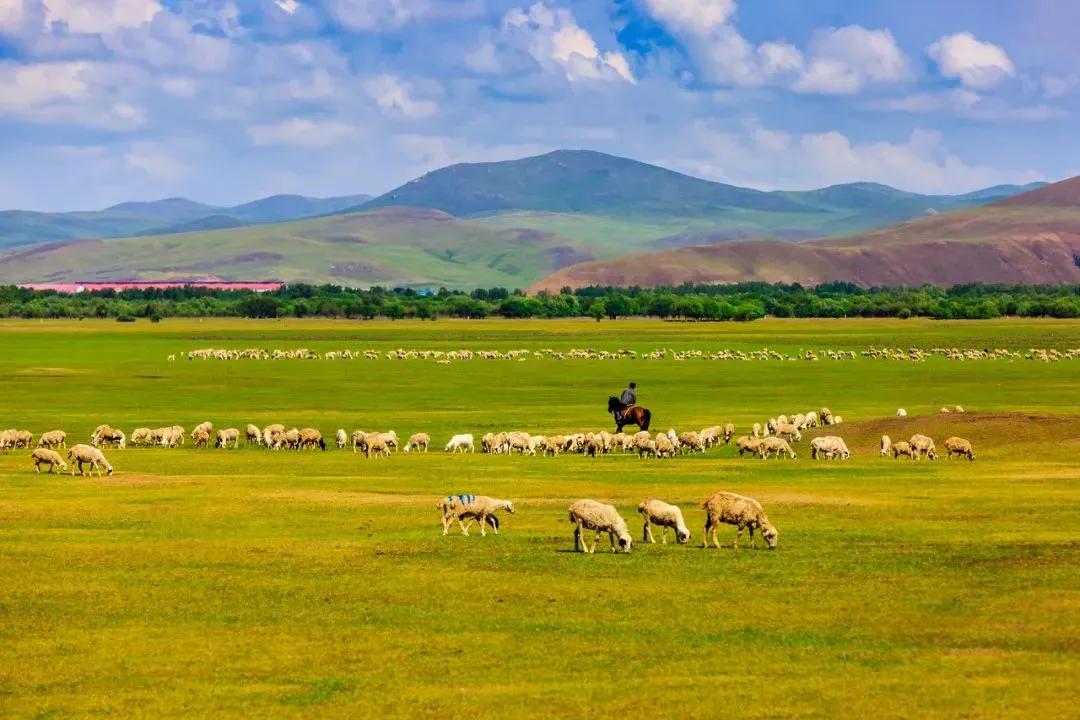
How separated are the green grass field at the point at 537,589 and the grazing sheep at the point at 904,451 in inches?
50.1

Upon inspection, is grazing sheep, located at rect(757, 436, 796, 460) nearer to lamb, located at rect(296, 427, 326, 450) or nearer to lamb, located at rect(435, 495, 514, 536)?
lamb, located at rect(296, 427, 326, 450)

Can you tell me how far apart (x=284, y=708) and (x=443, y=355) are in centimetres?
10069

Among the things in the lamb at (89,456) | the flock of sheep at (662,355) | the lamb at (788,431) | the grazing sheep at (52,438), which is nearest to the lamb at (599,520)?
the lamb at (89,456)

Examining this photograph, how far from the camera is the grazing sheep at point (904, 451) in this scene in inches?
1874

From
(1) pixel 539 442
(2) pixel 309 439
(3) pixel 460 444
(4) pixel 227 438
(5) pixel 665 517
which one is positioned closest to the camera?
(5) pixel 665 517

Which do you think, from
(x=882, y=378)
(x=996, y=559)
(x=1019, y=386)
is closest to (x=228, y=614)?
(x=996, y=559)

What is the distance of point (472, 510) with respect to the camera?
103 feet

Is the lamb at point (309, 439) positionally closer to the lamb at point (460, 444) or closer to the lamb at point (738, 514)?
the lamb at point (460, 444)

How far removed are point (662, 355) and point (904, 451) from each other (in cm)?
6996

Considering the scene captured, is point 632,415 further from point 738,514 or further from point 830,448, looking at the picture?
point 738,514

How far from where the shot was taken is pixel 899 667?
795 inches

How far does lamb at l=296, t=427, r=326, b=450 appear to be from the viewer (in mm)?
52303

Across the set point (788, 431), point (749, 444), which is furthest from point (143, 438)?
point (788, 431)

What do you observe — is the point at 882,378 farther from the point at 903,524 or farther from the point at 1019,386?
the point at 903,524
